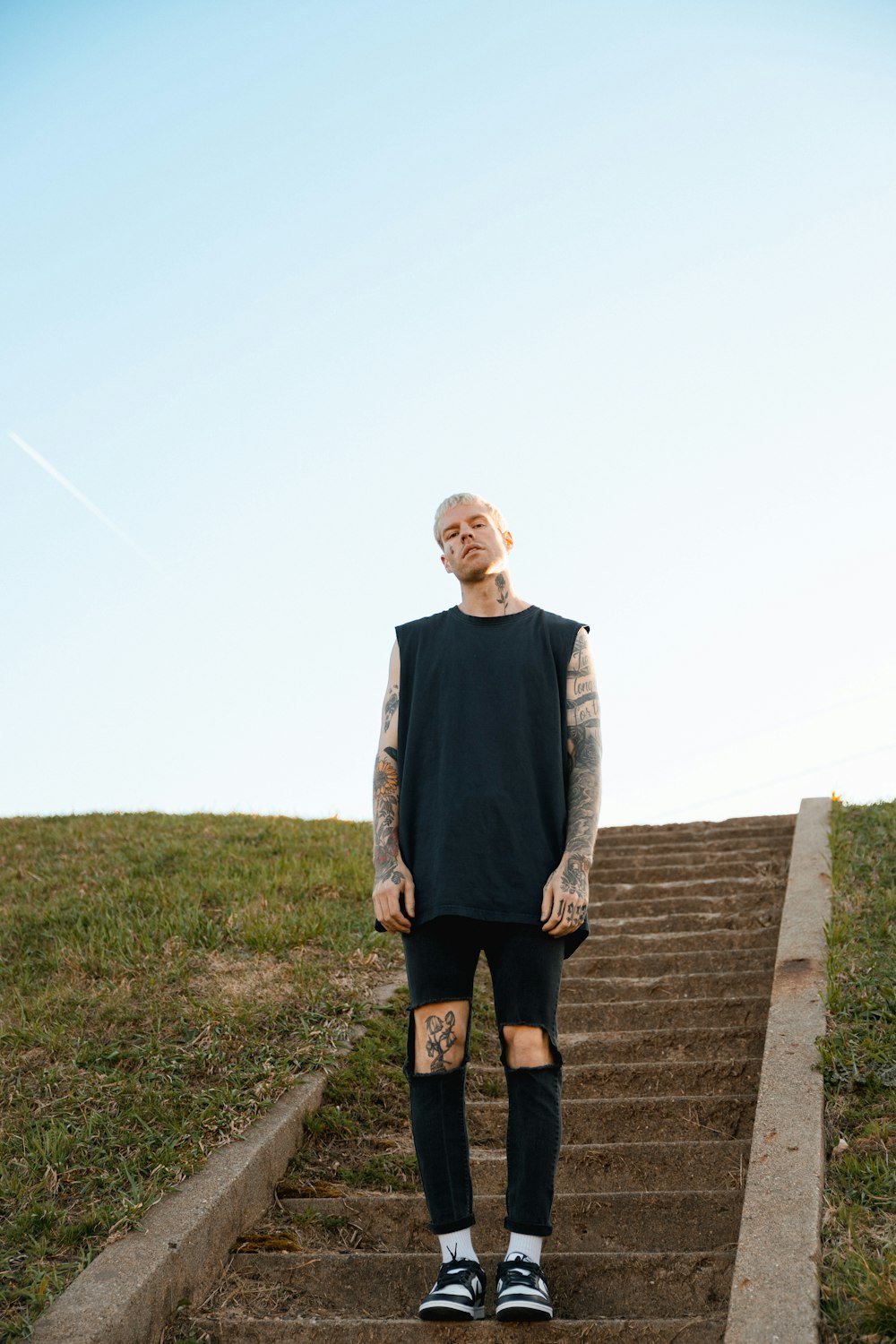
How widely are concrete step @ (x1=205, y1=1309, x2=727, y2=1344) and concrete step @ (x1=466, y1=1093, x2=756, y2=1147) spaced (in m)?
1.40

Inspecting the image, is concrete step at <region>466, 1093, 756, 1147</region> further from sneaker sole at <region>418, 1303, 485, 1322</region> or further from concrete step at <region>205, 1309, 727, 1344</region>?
sneaker sole at <region>418, 1303, 485, 1322</region>

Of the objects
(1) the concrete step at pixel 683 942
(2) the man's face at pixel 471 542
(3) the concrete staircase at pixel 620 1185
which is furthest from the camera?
(1) the concrete step at pixel 683 942

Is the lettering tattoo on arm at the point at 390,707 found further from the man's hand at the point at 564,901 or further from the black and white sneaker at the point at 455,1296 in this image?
the black and white sneaker at the point at 455,1296

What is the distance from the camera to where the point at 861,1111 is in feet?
13.3

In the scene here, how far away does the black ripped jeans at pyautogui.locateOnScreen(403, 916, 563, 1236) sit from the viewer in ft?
10.3

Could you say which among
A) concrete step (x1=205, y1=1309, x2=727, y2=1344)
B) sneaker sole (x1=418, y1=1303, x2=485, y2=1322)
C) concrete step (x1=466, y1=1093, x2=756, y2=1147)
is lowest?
concrete step (x1=205, y1=1309, x2=727, y2=1344)

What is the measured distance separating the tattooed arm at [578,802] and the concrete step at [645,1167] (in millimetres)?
1579

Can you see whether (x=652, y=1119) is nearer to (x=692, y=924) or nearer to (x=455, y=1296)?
(x=455, y=1296)

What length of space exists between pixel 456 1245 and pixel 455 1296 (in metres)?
0.12

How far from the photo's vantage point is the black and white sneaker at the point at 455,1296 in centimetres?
313

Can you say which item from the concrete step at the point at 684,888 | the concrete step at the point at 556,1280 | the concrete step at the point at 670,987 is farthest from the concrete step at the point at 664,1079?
the concrete step at the point at 684,888

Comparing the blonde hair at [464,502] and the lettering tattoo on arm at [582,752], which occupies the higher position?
the blonde hair at [464,502]

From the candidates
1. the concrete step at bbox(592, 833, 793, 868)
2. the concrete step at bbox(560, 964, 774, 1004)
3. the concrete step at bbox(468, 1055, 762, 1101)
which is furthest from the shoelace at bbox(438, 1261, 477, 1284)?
the concrete step at bbox(592, 833, 793, 868)

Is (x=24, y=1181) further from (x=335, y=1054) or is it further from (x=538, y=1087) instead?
(x=538, y=1087)
